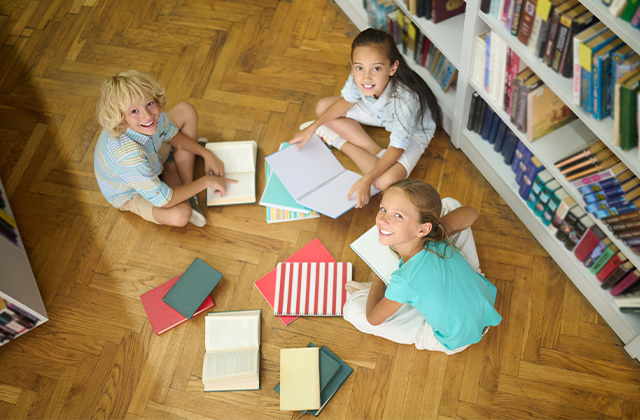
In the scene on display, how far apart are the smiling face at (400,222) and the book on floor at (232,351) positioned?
69 cm

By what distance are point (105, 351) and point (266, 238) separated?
755 millimetres

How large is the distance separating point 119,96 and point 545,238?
A: 5.36 feet

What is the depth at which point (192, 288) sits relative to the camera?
1.95 meters

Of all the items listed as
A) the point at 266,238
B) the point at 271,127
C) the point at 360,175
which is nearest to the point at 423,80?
the point at 360,175

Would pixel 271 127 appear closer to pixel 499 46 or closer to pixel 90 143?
pixel 90 143

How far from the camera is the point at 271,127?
2.36m

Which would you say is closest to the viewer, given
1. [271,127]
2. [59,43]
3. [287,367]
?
[287,367]

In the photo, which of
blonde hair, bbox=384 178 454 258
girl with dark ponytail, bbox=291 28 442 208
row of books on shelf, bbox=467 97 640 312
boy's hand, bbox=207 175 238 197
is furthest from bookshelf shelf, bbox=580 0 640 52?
boy's hand, bbox=207 175 238 197

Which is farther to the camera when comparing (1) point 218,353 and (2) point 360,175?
(2) point 360,175

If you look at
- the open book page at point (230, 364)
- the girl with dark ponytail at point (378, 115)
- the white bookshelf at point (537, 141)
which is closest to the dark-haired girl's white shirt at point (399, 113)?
the girl with dark ponytail at point (378, 115)

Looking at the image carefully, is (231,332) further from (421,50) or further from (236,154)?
(421,50)

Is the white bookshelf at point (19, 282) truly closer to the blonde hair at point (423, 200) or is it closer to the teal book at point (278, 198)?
the teal book at point (278, 198)

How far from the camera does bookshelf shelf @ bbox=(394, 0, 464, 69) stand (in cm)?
189

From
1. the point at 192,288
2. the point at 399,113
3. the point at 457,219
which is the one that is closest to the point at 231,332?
the point at 192,288
